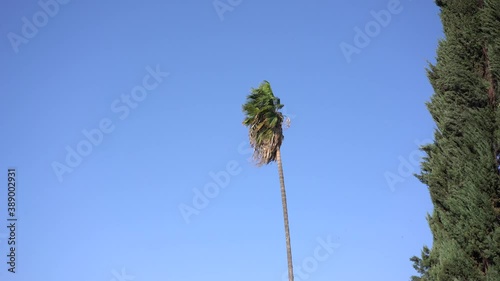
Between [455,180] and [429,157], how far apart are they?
70.4 inches

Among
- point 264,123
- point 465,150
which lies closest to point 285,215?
point 264,123

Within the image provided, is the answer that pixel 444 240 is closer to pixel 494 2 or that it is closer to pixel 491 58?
pixel 491 58

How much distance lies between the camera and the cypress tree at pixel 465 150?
623 inches

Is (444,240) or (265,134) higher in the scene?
(265,134)

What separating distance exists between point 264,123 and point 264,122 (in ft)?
0.17

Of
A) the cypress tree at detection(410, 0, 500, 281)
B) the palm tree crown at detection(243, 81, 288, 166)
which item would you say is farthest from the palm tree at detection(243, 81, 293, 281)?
the cypress tree at detection(410, 0, 500, 281)

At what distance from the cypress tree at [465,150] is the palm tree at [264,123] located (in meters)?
8.94

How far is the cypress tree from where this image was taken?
623 inches

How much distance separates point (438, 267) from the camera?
1636 cm

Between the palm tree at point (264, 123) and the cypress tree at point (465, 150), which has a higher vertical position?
the palm tree at point (264, 123)

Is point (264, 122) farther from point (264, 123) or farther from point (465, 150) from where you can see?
point (465, 150)

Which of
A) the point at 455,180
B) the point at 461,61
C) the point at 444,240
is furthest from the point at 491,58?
the point at 444,240

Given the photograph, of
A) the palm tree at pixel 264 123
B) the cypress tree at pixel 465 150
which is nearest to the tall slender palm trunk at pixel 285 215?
the palm tree at pixel 264 123

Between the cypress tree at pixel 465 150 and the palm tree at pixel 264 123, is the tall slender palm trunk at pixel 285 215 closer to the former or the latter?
the palm tree at pixel 264 123
